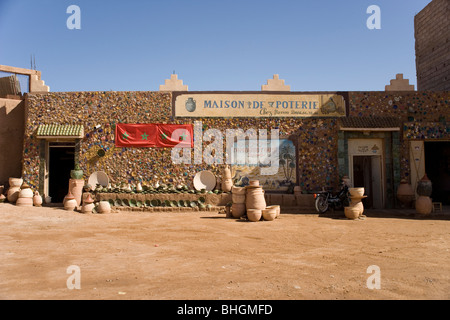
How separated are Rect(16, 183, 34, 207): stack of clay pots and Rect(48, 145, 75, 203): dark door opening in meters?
2.53

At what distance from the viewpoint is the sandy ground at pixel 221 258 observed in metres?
3.43

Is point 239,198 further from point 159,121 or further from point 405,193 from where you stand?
point 405,193

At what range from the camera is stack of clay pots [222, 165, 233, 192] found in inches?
445

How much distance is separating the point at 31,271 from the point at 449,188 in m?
14.5

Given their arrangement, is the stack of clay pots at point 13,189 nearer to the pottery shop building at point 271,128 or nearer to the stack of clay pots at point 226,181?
the pottery shop building at point 271,128

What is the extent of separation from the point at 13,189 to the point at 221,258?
30.9 feet

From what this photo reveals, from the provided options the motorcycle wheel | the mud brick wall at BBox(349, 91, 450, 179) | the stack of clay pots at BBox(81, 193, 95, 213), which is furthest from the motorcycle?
the stack of clay pots at BBox(81, 193, 95, 213)

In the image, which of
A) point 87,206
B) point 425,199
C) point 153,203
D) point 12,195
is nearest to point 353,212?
point 425,199

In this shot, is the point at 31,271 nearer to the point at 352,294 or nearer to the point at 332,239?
the point at 352,294

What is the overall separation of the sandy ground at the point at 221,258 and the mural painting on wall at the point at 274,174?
3115 mm

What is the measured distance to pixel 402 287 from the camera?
11.7 feet

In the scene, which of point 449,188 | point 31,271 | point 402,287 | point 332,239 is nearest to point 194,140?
point 332,239

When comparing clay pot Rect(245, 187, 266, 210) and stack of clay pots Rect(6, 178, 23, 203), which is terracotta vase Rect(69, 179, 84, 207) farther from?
clay pot Rect(245, 187, 266, 210)
